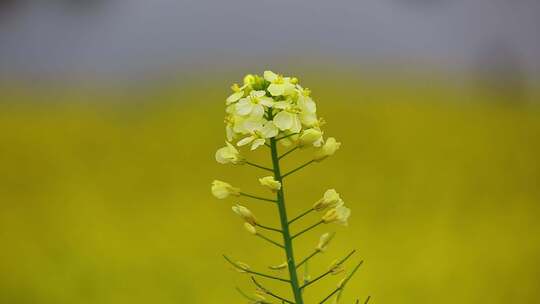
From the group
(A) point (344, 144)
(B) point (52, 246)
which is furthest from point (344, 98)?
(B) point (52, 246)

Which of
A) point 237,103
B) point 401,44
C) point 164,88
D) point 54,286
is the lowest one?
point 237,103

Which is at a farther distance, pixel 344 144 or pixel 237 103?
pixel 344 144

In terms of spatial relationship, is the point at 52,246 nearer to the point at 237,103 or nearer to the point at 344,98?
the point at 344,98

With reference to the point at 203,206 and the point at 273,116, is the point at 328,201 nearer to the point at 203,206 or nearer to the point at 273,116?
the point at 273,116

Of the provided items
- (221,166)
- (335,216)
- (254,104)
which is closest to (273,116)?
(254,104)

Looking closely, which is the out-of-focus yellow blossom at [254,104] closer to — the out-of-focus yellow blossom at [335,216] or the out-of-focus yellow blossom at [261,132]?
the out-of-focus yellow blossom at [261,132]

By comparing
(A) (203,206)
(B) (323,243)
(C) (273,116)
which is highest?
(A) (203,206)

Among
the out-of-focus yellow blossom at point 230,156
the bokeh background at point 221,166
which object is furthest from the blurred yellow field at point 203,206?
the out-of-focus yellow blossom at point 230,156

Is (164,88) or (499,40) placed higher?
(499,40)
